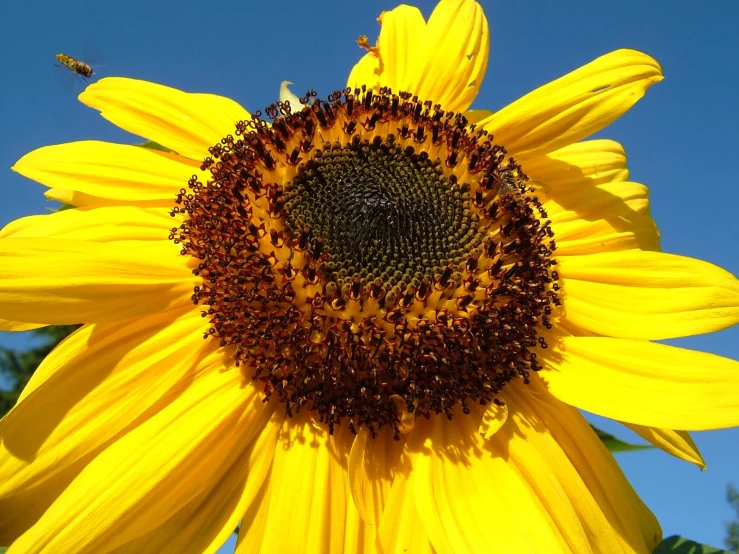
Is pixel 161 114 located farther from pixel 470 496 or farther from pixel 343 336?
pixel 470 496

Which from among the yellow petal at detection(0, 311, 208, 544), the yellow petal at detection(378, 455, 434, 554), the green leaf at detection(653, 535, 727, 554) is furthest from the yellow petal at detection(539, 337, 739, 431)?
the yellow petal at detection(0, 311, 208, 544)

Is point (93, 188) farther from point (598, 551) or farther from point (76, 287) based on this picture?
point (598, 551)

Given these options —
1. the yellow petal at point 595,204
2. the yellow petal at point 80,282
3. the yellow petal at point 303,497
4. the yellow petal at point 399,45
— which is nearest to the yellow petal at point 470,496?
the yellow petal at point 303,497

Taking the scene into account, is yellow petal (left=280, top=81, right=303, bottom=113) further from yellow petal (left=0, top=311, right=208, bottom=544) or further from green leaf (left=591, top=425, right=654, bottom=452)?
green leaf (left=591, top=425, right=654, bottom=452)

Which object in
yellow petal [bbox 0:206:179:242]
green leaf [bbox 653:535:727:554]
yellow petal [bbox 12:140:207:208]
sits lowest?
green leaf [bbox 653:535:727:554]

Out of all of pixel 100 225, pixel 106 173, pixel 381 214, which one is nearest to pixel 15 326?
pixel 100 225

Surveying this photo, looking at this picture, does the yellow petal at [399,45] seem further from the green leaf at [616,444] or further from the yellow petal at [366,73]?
the green leaf at [616,444]
